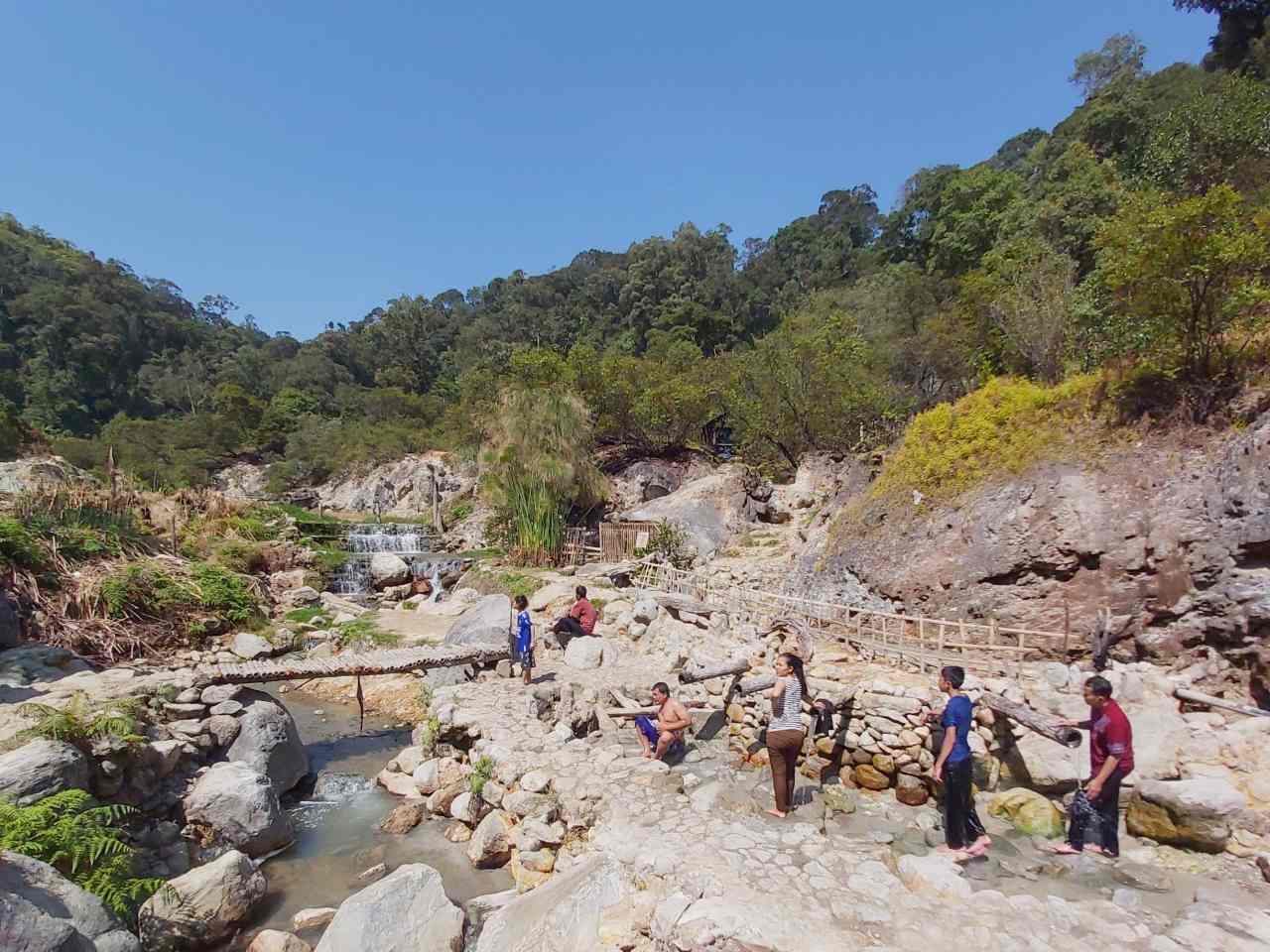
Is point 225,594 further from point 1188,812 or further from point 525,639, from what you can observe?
point 1188,812

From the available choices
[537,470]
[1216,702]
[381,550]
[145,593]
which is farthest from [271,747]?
[381,550]

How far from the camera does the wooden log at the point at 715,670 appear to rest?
8383 mm

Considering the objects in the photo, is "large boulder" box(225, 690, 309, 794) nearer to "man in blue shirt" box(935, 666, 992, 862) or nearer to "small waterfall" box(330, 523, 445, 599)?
"man in blue shirt" box(935, 666, 992, 862)

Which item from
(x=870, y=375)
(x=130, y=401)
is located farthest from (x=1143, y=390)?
(x=130, y=401)

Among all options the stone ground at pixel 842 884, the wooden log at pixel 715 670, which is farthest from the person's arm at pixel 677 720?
the wooden log at pixel 715 670

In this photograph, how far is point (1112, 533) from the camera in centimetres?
940

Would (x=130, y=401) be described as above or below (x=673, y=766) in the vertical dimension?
above

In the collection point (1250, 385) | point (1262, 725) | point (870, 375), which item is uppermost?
point (870, 375)

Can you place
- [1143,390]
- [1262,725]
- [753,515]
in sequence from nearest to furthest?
[1262,725] < [1143,390] < [753,515]

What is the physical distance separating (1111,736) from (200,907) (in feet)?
27.0

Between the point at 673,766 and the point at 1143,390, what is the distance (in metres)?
10.3

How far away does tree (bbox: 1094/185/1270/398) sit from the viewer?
9.07 m

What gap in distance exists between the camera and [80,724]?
685 cm

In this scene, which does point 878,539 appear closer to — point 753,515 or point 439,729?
point 753,515
